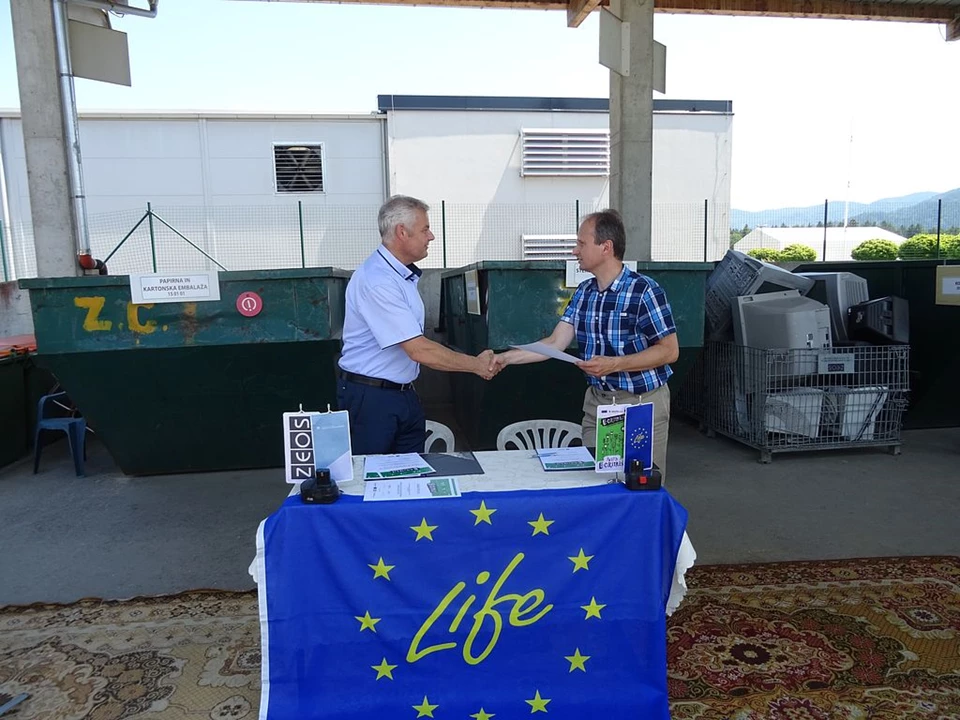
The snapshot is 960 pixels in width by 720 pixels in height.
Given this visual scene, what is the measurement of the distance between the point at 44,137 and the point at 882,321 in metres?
7.29

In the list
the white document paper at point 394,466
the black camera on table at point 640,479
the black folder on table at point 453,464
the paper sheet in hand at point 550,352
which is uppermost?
the paper sheet in hand at point 550,352

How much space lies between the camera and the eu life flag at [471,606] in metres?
2.04

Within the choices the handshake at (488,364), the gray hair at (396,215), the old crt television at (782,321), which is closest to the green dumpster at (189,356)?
the gray hair at (396,215)

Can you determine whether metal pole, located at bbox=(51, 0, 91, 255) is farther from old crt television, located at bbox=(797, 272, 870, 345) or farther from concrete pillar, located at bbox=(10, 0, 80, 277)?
old crt television, located at bbox=(797, 272, 870, 345)

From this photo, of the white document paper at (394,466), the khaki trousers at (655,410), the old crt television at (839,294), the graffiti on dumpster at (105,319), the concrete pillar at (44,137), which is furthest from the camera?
the concrete pillar at (44,137)

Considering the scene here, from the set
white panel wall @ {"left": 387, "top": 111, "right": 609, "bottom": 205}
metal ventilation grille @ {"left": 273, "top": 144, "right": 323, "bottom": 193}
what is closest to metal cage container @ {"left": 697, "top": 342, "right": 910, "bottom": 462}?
white panel wall @ {"left": 387, "top": 111, "right": 609, "bottom": 205}

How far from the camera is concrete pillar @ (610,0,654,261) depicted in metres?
6.92

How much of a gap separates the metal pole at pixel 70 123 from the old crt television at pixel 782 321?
5852 mm

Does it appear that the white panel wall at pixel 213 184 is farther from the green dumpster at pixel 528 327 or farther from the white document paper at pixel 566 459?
the white document paper at pixel 566 459

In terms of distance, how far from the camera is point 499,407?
5070 millimetres

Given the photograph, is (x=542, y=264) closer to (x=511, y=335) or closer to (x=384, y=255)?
(x=511, y=335)

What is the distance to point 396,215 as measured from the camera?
9.26ft

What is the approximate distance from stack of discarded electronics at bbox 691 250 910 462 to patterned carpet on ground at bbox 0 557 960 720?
6.50ft

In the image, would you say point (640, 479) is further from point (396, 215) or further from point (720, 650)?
point (396, 215)
